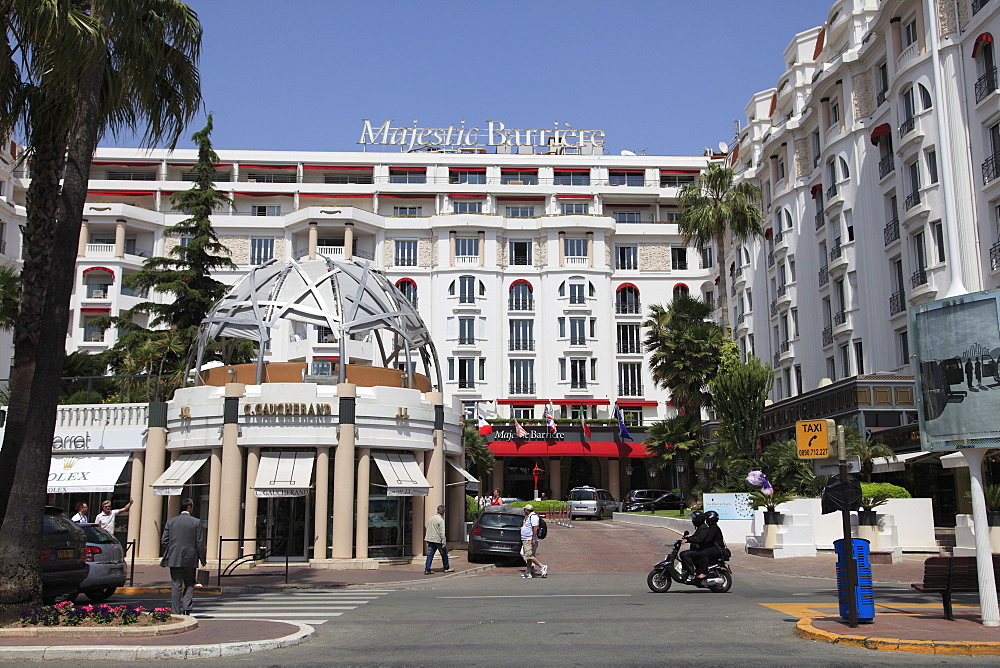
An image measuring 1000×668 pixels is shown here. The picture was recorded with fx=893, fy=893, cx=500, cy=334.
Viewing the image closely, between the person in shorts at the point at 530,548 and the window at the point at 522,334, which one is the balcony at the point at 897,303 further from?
the window at the point at 522,334

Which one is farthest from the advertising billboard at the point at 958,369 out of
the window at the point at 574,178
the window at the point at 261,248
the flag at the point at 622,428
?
the window at the point at 574,178

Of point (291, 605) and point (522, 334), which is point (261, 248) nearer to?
point (522, 334)

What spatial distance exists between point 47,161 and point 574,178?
6010 cm

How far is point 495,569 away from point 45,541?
12.8m

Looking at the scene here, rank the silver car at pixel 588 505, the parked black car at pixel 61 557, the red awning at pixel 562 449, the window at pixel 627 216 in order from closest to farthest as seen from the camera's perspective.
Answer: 1. the parked black car at pixel 61 557
2. the silver car at pixel 588 505
3. the red awning at pixel 562 449
4. the window at pixel 627 216

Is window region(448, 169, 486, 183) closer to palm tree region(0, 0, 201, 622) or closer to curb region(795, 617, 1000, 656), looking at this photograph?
palm tree region(0, 0, 201, 622)

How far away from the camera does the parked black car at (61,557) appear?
45.6 feet

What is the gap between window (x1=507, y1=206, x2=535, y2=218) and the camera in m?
69.3

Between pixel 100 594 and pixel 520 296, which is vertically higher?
pixel 520 296

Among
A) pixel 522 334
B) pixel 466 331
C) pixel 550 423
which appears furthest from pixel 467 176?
pixel 550 423

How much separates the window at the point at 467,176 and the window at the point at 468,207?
2.31 metres

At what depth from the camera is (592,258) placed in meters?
65.1

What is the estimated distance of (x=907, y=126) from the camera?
34500mm

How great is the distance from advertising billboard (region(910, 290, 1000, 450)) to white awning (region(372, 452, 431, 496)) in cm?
1365
